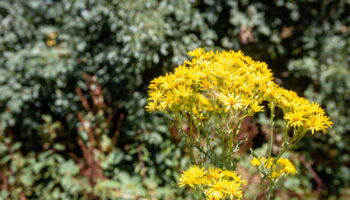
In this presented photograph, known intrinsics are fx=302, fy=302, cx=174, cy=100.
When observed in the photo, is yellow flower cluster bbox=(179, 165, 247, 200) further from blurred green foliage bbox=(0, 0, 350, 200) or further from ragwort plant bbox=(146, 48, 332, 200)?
blurred green foliage bbox=(0, 0, 350, 200)

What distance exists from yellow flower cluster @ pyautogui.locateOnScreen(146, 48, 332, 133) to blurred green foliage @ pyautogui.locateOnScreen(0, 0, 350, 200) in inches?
46.4

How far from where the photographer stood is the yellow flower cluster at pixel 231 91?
945 mm

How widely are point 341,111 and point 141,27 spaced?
195 cm

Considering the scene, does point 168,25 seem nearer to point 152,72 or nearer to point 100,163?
point 152,72

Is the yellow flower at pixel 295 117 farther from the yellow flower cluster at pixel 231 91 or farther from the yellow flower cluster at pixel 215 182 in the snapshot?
the yellow flower cluster at pixel 215 182

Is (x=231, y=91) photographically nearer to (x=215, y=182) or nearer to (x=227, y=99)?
(x=227, y=99)

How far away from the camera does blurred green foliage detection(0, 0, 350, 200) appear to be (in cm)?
223

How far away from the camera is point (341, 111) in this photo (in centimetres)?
274

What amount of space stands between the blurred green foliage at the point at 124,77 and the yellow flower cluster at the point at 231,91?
1179 millimetres

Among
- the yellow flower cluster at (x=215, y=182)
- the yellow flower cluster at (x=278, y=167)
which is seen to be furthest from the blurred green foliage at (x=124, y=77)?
the yellow flower cluster at (x=215, y=182)

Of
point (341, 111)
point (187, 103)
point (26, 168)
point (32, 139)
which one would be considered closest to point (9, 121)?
point (32, 139)

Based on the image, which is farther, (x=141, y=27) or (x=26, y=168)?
(x=26, y=168)

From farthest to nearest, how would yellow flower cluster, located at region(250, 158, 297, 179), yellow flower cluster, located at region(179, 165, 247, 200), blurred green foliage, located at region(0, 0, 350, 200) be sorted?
1. blurred green foliage, located at region(0, 0, 350, 200)
2. yellow flower cluster, located at region(250, 158, 297, 179)
3. yellow flower cluster, located at region(179, 165, 247, 200)

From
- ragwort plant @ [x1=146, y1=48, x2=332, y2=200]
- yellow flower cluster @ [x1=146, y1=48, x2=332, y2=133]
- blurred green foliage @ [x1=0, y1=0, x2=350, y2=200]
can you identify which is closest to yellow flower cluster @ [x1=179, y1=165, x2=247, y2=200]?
ragwort plant @ [x1=146, y1=48, x2=332, y2=200]
